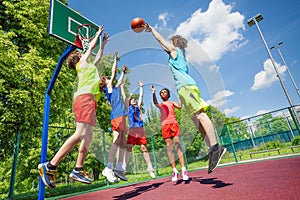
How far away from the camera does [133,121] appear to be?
484cm

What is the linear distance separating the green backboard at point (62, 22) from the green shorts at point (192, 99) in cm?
222

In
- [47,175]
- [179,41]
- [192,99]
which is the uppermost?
[179,41]

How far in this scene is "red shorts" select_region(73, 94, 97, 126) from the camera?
8.91 feet

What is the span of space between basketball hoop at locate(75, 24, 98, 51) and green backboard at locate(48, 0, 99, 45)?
9 centimetres

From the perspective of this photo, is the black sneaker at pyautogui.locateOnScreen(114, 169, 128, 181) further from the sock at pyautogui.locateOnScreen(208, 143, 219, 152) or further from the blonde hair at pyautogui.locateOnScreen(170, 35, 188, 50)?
the blonde hair at pyautogui.locateOnScreen(170, 35, 188, 50)

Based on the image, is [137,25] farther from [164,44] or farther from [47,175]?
[47,175]

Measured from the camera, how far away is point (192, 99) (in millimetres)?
2783

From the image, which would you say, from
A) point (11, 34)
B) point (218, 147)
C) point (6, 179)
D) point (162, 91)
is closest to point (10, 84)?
point (11, 34)

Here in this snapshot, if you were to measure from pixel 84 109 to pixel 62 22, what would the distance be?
208 cm

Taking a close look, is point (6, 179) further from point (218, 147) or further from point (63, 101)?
point (218, 147)

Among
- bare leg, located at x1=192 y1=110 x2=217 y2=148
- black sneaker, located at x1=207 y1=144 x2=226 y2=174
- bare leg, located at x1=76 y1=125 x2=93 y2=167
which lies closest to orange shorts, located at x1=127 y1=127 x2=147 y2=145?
bare leg, located at x1=76 y1=125 x2=93 y2=167

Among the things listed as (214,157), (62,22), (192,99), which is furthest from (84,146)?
(62,22)

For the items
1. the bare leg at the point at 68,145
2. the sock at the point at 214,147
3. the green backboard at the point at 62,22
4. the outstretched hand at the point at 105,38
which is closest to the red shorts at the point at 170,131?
the sock at the point at 214,147

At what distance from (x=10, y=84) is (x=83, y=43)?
19.5ft
